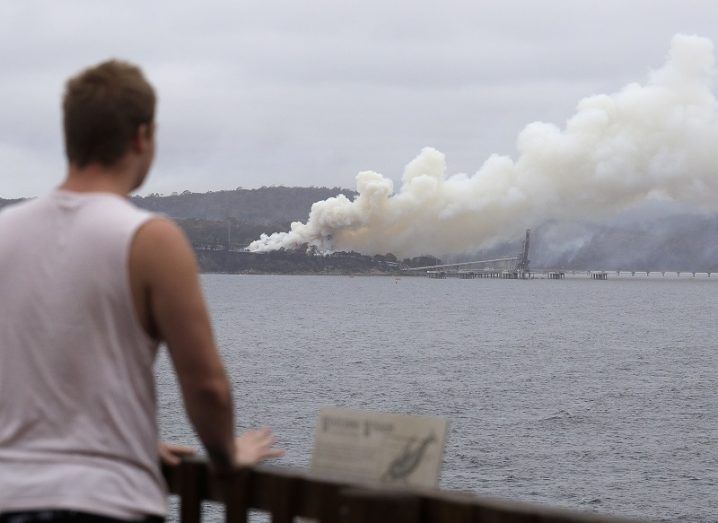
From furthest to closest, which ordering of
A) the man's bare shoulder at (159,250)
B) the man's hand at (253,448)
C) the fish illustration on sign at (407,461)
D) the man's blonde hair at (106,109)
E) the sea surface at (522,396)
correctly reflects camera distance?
the sea surface at (522,396), the man's hand at (253,448), the fish illustration on sign at (407,461), the man's blonde hair at (106,109), the man's bare shoulder at (159,250)

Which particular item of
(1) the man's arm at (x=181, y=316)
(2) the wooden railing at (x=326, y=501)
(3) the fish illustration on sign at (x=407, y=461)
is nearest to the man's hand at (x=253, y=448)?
(2) the wooden railing at (x=326, y=501)

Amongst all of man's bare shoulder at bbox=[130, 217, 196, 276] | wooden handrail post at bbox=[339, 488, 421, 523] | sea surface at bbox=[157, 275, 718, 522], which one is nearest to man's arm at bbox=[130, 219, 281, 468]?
man's bare shoulder at bbox=[130, 217, 196, 276]

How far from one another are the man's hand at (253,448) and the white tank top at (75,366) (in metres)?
0.42

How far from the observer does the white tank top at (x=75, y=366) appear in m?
3.30

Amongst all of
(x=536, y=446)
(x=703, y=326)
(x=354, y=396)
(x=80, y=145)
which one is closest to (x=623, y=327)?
(x=703, y=326)

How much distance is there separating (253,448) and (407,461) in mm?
658

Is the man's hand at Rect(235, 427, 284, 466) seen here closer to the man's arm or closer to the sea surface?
the man's arm

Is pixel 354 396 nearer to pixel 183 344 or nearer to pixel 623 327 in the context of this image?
pixel 183 344

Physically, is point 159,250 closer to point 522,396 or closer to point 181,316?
point 181,316

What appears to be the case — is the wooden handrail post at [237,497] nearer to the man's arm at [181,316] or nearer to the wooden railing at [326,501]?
the wooden railing at [326,501]

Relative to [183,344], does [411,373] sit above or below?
Answer: below

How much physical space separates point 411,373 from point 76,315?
80.6 metres

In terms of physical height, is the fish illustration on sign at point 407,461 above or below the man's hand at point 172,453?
above

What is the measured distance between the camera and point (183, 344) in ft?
10.9
